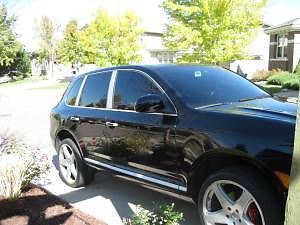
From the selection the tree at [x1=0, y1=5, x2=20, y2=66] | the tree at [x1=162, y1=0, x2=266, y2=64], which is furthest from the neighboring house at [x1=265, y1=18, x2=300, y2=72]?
the tree at [x1=0, y1=5, x2=20, y2=66]

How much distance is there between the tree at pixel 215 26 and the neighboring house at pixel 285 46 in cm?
1015

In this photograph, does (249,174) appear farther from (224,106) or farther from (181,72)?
(181,72)

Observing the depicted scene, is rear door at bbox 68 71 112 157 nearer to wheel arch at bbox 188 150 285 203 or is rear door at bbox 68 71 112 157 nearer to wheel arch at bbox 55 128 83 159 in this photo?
wheel arch at bbox 55 128 83 159

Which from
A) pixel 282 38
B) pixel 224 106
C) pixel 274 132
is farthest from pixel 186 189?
pixel 282 38

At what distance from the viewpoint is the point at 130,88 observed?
16.5ft

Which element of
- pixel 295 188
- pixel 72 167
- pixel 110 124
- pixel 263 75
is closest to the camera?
pixel 295 188

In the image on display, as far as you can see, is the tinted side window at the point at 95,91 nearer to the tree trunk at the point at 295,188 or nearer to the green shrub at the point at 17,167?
the green shrub at the point at 17,167

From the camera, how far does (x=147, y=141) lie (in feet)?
15.0

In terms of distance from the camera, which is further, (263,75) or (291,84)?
(263,75)

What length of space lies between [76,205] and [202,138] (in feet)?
7.65

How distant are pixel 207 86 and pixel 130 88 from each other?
924 millimetres

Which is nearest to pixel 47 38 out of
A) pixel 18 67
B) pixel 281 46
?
pixel 18 67

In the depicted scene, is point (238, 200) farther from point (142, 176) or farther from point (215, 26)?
point (215, 26)

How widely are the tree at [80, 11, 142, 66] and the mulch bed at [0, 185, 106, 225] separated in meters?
24.8
